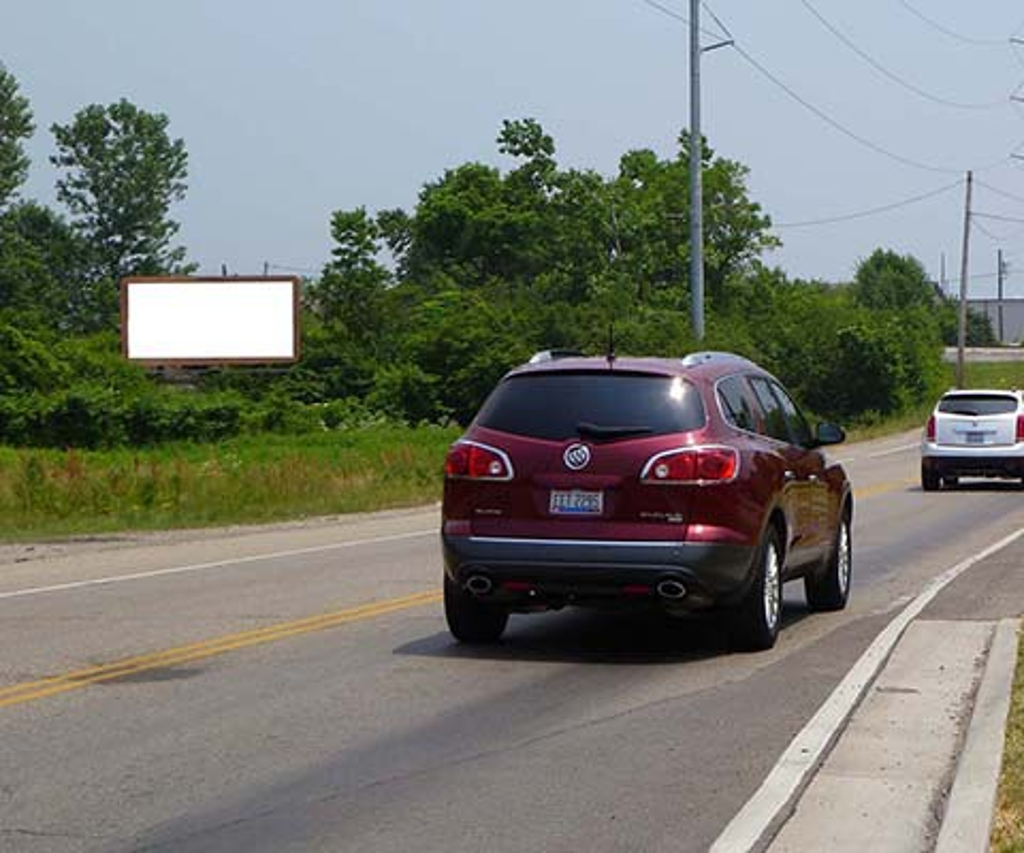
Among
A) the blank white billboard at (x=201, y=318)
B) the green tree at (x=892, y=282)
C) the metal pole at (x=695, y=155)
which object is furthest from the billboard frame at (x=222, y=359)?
the green tree at (x=892, y=282)

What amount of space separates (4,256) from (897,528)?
240 feet

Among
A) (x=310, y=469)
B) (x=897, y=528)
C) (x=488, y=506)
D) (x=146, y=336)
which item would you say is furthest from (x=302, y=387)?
(x=488, y=506)

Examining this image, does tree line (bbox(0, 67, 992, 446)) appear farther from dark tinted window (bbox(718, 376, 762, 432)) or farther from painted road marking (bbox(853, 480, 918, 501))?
dark tinted window (bbox(718, 376, 762, 432))

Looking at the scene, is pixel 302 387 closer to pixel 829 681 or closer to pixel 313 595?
pixel 313 595

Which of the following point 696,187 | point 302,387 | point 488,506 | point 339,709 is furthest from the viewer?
point 302,387

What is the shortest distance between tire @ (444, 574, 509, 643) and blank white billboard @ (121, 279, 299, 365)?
190ft

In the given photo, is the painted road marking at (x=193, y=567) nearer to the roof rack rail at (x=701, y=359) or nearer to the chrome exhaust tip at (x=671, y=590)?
the roof rack rail at (x=701, y=359)

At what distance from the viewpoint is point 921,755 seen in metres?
8.85

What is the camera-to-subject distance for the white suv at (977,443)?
3209 cm

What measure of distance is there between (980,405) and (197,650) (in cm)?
2258

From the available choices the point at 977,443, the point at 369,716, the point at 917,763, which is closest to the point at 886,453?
the point at 977,443

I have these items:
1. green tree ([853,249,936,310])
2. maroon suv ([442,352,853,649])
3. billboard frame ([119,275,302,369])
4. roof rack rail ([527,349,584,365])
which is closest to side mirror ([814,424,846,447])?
maroon suv ([442,352,853,649])

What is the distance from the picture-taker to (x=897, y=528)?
78.3ft

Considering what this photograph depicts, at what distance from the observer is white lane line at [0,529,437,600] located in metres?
16.3
